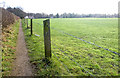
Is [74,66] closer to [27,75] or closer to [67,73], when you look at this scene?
[67,73]

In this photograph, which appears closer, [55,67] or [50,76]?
[50,76]

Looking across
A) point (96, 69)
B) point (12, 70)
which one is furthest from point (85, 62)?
point (12, 70)

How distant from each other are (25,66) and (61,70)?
1669 millimetres

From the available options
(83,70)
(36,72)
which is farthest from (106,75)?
(36,72)

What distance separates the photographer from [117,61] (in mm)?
5430

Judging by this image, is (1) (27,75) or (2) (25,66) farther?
(2) (25,66)

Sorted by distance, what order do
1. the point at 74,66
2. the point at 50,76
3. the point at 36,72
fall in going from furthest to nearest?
1. the point at 74,66
2. the point at 36,72
3. the point at 50,76

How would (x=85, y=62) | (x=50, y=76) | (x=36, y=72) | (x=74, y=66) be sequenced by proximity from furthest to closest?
(x=85, y=62) < (x=74, y=66) < (x=36, y=72) < (x=50, y=76)

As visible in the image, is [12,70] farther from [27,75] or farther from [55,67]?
[55,67]

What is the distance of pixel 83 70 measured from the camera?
4.45 metres

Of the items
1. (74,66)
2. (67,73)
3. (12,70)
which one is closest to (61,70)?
(67,73)

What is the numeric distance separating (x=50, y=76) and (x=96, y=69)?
1896 millimetres

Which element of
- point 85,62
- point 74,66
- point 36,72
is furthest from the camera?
point 85,62

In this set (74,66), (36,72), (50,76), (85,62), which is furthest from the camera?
(85,62)
